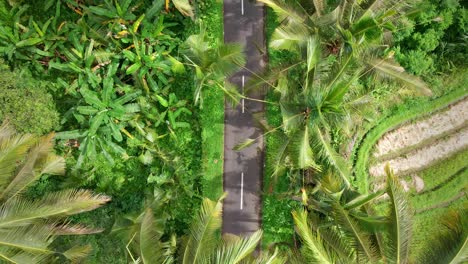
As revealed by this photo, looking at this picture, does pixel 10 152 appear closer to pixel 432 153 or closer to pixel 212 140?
pixel 212 140

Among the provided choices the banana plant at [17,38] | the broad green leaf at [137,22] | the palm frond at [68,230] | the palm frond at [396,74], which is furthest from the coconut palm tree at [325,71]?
the banana plant at [17,38]

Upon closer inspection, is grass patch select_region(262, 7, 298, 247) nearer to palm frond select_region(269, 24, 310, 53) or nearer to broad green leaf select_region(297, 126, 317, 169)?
palm frond select_region(269, 24, 310, 53)

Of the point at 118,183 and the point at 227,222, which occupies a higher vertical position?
the point at 118,183

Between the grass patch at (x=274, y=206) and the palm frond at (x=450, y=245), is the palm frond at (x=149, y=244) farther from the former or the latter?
the palm frond at (x=450, y=245)

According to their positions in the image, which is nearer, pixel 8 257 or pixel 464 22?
pixel 8 257

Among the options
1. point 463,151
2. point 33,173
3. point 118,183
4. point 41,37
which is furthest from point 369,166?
point 41,37

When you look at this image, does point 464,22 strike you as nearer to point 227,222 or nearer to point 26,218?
point 227,222

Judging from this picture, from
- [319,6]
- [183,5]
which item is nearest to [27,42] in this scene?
[183,5]

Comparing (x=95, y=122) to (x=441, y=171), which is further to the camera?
(x=441, y=171)
